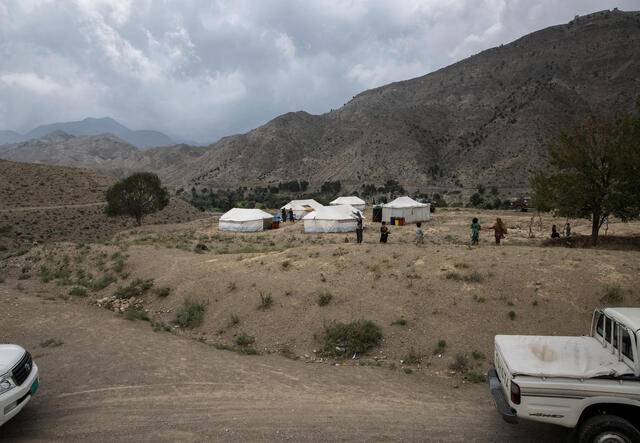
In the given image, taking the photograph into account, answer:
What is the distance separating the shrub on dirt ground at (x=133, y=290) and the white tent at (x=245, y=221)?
22.3 meters

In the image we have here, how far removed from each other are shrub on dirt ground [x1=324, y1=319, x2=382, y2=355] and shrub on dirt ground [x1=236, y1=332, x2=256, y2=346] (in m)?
1.94

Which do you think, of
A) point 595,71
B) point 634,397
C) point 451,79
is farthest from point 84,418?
point 451,79

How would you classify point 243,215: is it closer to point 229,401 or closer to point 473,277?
point 473,277

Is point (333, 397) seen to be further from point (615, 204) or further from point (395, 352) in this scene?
point (615, 204)

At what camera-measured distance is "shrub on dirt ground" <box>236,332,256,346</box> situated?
9266mm

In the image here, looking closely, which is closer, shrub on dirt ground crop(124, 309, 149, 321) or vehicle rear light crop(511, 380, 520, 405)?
vehicle rear light crop(511, 380, 520, 405)

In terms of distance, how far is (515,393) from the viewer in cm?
430

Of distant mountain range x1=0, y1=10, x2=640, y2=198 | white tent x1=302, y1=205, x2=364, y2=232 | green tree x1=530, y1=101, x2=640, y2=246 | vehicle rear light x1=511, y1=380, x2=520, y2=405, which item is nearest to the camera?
vehicle rear light x1=511, y1=380, x2=520, y2=405

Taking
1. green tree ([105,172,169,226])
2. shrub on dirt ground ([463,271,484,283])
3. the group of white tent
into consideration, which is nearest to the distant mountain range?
the group of white tent

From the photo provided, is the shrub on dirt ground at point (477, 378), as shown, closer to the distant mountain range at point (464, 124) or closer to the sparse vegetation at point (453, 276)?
the sparse vegetation at point (453, 276)

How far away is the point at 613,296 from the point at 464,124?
85.9 meters

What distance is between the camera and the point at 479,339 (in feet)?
27.0

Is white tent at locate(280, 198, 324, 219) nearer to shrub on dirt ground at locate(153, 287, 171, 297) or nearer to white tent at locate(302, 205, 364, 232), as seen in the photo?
white tent at locate(302, 205, 364, 232)

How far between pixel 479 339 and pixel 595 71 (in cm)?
9756
